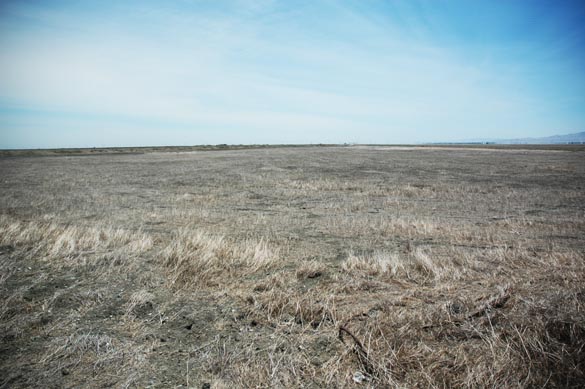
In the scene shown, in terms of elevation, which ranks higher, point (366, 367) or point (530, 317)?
point (530, 317)

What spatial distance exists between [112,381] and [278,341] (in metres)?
1.84

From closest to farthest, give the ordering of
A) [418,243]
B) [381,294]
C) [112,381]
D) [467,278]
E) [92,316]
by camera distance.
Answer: [112,381], [92,316], [381,294], [467,278], [418,243]

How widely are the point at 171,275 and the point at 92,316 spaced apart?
141 centimetres

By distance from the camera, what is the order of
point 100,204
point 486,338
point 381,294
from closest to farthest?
point 486,338 < point 381,294 < point 100,204

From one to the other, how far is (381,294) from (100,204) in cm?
1342

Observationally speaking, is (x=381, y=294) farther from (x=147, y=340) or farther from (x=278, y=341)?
(x=147, y=340)

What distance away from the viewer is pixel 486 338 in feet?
11.9

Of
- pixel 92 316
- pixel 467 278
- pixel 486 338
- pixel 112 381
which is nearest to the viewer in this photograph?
pixel 112 381

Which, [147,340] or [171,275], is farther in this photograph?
[171,275]

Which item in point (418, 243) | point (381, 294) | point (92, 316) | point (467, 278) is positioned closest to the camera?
point (92, 316)

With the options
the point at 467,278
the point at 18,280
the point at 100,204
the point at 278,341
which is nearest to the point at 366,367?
the point at 278,341

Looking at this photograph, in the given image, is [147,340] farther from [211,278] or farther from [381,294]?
[381,294]

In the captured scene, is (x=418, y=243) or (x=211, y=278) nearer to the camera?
(x=211, y=278)

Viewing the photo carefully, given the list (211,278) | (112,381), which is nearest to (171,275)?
(211,278)
